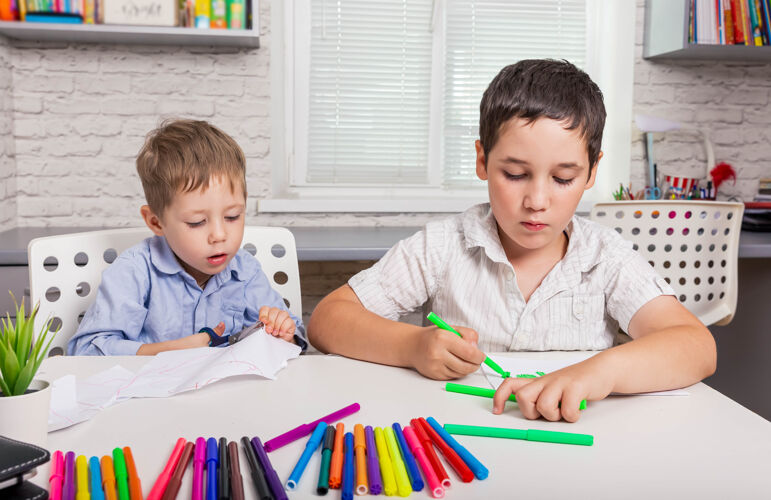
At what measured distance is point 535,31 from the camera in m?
2.80

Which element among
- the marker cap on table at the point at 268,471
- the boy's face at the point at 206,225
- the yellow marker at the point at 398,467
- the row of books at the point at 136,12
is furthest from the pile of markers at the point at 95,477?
the row of books at the point at 136,12

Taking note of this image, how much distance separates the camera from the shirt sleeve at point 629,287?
1.07 meters

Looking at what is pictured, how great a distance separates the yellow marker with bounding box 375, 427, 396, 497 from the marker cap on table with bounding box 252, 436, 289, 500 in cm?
9

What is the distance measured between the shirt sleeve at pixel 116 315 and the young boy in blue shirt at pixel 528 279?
0.36m

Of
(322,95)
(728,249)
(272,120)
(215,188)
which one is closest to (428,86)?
(322,95)

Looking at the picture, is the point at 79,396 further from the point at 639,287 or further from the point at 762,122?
the point at 762,122

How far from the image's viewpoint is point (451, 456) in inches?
23.9

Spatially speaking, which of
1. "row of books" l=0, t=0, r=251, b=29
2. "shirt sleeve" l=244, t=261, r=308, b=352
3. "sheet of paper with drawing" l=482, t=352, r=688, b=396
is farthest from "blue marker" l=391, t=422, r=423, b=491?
"row of books" l=0, t=0, r=251, b=29

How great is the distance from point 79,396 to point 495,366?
1.70 ft

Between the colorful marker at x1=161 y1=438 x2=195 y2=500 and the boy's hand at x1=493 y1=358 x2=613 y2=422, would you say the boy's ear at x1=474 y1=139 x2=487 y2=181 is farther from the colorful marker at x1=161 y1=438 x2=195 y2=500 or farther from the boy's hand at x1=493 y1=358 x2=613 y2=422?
the colorful marker at x1=161 y1=438 x2=195 y2=500

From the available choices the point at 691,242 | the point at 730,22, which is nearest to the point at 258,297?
the point at 691,242

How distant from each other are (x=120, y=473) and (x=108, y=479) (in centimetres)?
1

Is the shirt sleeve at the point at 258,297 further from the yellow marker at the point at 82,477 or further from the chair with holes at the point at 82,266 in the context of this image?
the yellow marker at the point at 82,477

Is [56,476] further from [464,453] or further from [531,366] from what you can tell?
[531,366]
